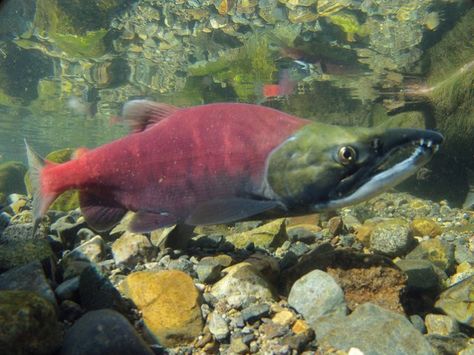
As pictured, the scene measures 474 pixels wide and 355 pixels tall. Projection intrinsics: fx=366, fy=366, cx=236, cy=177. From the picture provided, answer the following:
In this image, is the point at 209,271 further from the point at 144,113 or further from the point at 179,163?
the point at 144,113

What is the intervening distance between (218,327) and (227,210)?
0.89 metres

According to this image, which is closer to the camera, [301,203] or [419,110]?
[301,203]

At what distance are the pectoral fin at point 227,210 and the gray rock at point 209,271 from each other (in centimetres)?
83

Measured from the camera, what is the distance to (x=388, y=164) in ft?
8.17

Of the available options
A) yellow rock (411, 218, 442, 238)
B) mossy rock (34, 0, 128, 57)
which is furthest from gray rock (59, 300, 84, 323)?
mossy rock (34, 0, 128, 57)

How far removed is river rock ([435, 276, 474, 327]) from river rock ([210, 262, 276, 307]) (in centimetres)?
157

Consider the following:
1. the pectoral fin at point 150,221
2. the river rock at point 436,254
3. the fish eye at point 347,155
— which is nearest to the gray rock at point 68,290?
the pectoral fin at point 150,221

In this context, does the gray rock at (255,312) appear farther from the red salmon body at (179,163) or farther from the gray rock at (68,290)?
the gray rock at (68,290)

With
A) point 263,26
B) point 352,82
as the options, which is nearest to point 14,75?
point 263,26

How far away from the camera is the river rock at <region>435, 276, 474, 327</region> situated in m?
3.13

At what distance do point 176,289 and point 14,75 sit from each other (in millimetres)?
19640

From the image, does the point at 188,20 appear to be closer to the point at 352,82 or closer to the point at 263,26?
the point at 263,26

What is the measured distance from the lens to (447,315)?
126 inches

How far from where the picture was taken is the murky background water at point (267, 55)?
34.3 ft
